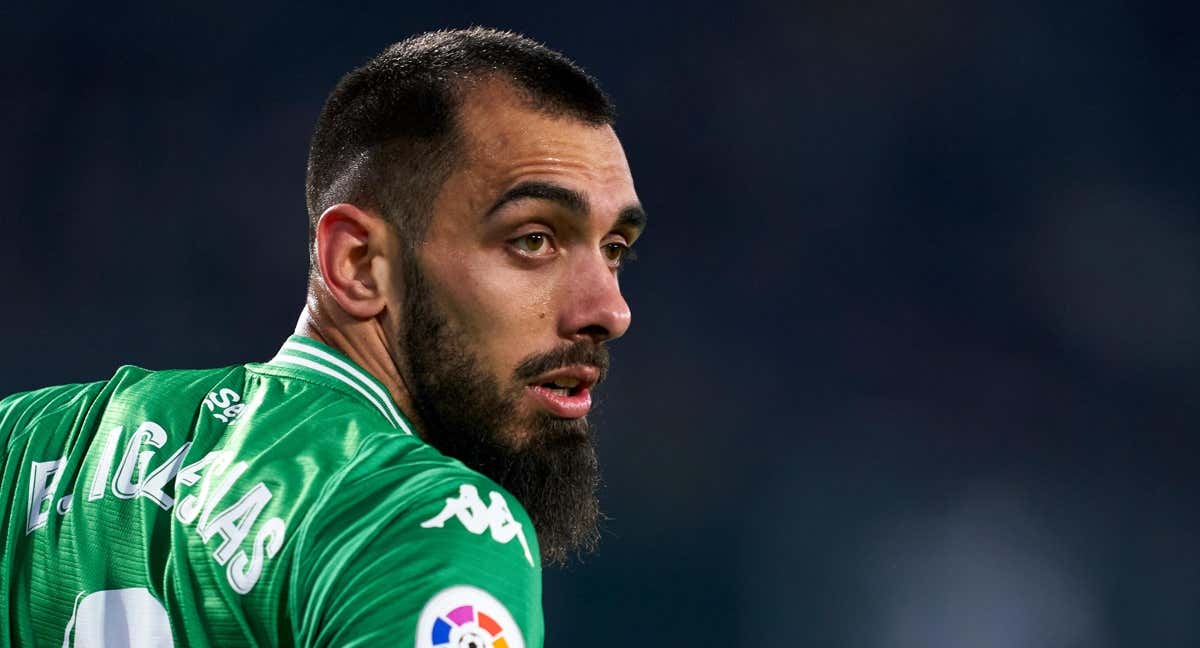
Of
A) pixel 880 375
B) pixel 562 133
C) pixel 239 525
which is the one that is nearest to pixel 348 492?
pixel 239 525

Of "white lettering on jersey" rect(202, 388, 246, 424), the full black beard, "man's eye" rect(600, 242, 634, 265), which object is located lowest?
"white lettering on jersey" rect(202, 388, 246, 424)

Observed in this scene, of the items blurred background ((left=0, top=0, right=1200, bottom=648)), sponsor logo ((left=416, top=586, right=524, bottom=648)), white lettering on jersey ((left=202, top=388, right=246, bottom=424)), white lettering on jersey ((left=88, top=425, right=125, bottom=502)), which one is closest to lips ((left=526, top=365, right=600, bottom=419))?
white lettering on jersey ((left=202, top=388, right=246, bottom=424))

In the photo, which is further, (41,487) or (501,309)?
(501,309)

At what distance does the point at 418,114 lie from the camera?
138 centimetres

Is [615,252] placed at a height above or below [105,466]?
above

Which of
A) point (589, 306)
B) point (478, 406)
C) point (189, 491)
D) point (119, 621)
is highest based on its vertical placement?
point (589, 306)

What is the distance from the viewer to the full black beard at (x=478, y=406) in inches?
52.1

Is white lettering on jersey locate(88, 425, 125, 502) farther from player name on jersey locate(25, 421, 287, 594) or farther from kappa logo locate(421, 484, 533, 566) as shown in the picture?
kappa logo locate(421, 484, 533, 566)

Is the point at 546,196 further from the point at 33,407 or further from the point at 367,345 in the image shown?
the point at 33,407

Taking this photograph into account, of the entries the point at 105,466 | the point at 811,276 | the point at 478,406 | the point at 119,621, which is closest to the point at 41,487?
the point at 105,466

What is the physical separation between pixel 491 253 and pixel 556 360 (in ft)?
0.43

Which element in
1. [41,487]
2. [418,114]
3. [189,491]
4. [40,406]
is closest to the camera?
[189,491]

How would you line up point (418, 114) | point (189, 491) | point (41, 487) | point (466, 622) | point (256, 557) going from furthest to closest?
point (418, 114) < point (41, 487) < point (189, 491) < point (256, 557) < point (466, 622)

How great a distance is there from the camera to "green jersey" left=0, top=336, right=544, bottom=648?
2.70ft
